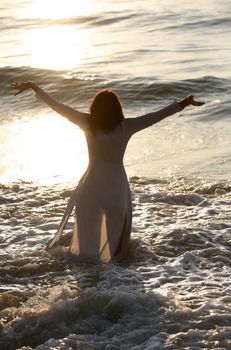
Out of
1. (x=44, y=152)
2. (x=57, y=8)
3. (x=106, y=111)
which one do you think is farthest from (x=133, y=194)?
(x=57, y=8)

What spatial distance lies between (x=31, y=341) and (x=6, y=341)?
0.71ft

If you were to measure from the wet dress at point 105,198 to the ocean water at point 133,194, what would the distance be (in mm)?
226

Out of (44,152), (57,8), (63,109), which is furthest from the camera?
(57,8)

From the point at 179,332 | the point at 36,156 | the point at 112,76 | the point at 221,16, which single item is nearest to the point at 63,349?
the point at 179,332

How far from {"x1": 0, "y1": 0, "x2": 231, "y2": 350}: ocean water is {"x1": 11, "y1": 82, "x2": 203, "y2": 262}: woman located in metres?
0.23

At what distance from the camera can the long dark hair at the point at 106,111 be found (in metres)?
8.41

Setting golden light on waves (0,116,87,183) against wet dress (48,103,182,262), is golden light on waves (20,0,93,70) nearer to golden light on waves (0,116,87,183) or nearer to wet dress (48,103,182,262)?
golden light on waves (0,116,87,183)

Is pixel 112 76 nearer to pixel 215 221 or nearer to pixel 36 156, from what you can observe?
pixel 36 156

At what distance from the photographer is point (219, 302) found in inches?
309

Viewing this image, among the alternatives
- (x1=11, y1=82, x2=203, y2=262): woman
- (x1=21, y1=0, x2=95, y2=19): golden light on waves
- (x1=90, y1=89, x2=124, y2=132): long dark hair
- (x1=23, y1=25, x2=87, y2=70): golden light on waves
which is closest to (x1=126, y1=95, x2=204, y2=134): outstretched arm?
(x1=11, y1=82, x2=203, y2=262): woman

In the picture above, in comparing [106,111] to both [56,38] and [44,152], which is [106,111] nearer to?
[44,152]

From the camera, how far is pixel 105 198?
8750mm

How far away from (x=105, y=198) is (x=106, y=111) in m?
0.94

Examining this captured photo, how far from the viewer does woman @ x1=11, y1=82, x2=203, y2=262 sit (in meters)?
8.65
